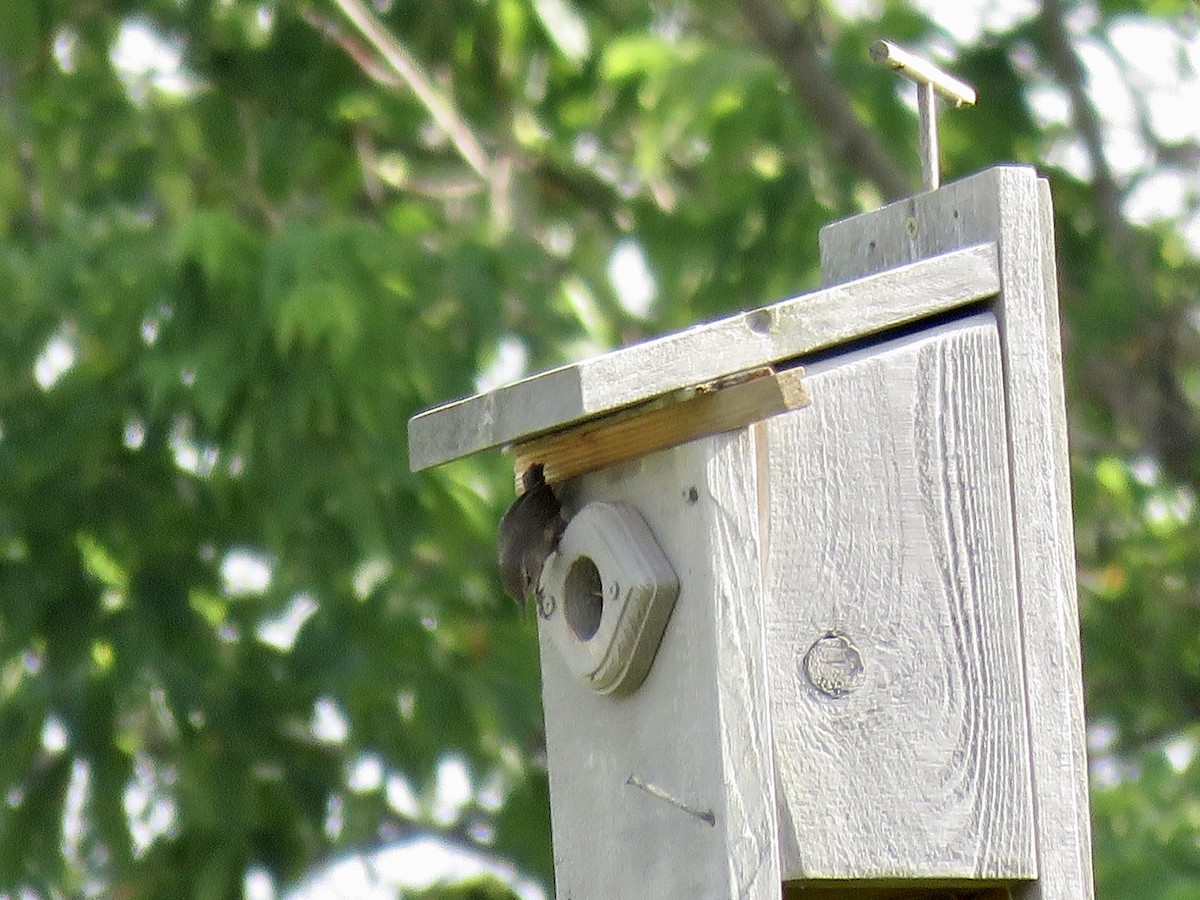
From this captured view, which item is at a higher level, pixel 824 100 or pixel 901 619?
pixel 824 100

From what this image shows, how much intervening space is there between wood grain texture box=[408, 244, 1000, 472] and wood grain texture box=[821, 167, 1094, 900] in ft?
0.13

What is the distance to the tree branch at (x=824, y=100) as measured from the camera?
161 inches

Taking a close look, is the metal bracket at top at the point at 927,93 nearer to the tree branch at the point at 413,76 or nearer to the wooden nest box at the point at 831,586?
the wooden nest box at the point at 831,586

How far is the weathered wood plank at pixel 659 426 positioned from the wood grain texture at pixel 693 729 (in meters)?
0.01

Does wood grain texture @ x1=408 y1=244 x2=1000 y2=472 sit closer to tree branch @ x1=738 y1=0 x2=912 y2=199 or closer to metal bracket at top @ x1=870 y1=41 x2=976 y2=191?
metal bracket at top @ x1=870 y1=41 x2=976 y2=191

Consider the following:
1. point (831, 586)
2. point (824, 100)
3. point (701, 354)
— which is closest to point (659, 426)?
point (701, 354)

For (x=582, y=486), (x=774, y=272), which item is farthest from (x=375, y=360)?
(x=582, y=486)

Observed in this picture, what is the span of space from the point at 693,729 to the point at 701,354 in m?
0.29

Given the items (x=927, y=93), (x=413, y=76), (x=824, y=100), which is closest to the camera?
(x=927, y=93)

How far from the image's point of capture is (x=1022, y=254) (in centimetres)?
161

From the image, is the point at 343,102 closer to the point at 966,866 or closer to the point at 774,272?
the point at 774,272

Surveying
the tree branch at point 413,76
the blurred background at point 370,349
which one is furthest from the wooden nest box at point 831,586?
the tree branch at point 413,76

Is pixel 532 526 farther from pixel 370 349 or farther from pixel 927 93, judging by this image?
pixel 370 349

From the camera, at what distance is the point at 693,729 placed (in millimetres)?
1465
